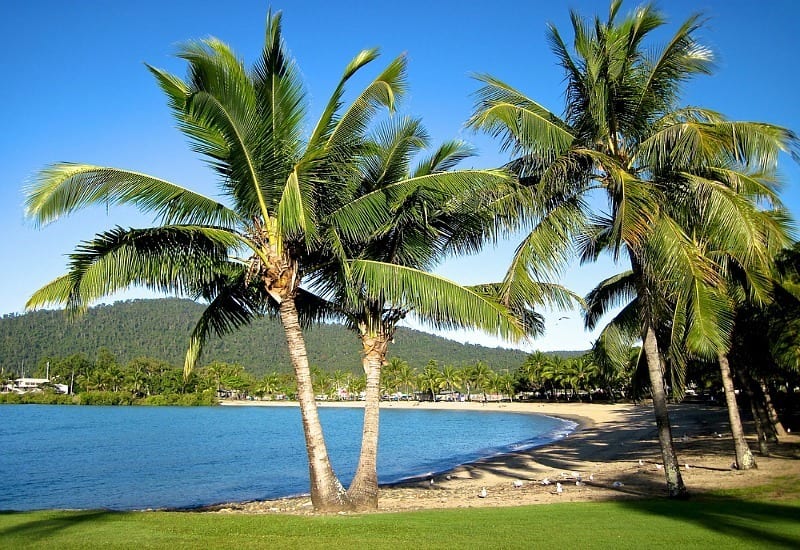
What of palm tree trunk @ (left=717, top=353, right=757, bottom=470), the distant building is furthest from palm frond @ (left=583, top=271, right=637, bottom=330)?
the distant building

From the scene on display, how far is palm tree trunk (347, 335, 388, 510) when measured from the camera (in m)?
12.0

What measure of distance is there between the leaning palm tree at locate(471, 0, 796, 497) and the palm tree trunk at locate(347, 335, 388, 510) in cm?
297

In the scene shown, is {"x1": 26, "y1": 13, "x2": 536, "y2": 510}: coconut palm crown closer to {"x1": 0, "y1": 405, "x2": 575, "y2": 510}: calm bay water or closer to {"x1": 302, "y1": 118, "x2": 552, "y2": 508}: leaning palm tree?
{"x1": 302, "y1": 118, "x2": 552, "y2": 508}: leaning palm tree

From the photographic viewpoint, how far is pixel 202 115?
9961 mm

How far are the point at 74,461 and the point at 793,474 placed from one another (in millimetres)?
37298

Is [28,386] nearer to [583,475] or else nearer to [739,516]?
[583,475]

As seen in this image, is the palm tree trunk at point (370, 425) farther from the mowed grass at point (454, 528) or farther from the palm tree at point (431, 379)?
the palm tree at point (431, 379)

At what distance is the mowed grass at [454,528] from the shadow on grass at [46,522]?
14 mm

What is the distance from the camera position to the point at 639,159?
37.8ft

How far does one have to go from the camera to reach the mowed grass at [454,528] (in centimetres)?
Answer: 727

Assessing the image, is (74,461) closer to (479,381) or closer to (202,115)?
(202,115)

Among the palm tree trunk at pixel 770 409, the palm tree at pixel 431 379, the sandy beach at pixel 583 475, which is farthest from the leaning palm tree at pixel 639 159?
the palm tree at pixel 431 379

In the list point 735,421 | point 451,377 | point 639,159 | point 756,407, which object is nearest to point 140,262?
point 639,159

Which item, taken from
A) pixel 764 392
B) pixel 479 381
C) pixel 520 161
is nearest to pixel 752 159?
pixel 520 161
